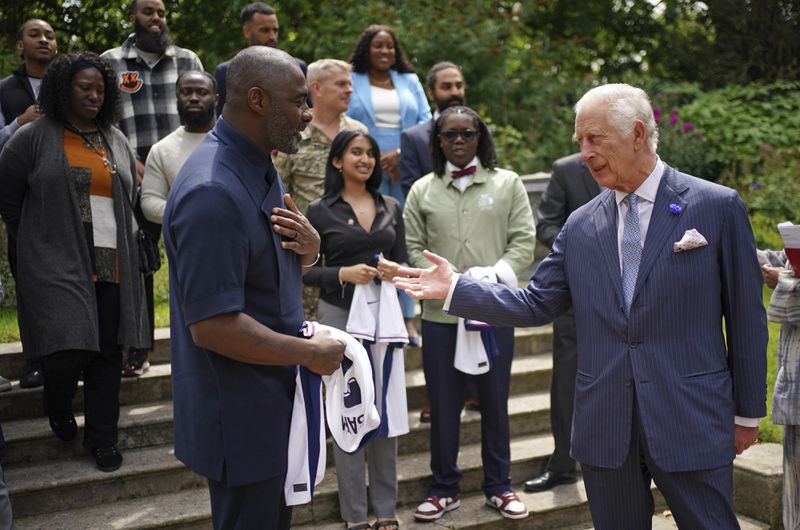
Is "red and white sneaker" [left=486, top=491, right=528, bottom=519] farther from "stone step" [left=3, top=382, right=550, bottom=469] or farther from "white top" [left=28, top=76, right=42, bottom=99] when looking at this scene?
"white top" [left=28, top=76, right=42, bottom=99]

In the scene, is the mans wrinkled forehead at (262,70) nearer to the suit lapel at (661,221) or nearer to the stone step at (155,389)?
the suit lapel at (661,221)

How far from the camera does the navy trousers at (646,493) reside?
337cm

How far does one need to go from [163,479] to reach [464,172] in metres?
2.53

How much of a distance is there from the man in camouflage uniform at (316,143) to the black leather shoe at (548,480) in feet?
5.65

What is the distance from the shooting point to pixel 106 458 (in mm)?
5273

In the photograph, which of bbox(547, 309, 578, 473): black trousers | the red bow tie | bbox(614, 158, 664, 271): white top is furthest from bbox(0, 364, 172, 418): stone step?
bbox(614, 158, 664, 271): white top

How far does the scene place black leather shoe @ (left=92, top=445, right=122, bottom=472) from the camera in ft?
17.3

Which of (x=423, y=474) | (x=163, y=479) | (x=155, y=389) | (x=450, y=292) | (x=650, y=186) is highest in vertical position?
(x=650, y=186)

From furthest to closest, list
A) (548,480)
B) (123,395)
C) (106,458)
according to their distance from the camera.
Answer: (123,395) → (548,480) → (106,458)

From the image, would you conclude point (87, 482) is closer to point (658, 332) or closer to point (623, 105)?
point (658, 332)

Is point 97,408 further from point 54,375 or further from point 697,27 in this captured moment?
point 697,27

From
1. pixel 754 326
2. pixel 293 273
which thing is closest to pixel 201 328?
pixel 293 273

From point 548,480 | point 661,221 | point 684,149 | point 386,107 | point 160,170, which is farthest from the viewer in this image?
point 684,149

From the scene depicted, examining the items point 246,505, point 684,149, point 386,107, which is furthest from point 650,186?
point 684,149
